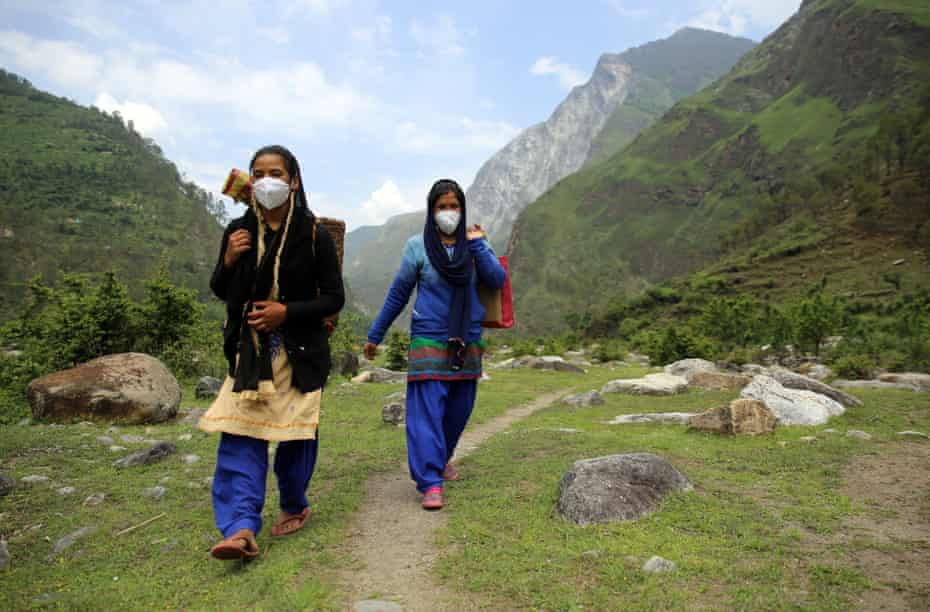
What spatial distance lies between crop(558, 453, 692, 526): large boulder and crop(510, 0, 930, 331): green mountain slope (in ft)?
165

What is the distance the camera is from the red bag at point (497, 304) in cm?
528

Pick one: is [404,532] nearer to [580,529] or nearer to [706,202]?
[580,529]

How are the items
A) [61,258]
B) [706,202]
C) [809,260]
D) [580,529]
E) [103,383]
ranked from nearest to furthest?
[580,529], [103,383], [809,260], [61,258], [706,202]

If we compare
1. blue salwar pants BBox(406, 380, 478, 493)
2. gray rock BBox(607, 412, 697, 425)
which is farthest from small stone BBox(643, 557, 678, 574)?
gray rock BBox(607, 412, 697, 425)

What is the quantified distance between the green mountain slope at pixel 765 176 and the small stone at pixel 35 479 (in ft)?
173

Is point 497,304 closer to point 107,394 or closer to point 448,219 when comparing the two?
point 448,219

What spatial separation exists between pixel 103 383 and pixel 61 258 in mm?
75676

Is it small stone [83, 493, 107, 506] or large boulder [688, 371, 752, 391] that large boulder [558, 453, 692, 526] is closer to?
small stone [83, 493, 107, 506]

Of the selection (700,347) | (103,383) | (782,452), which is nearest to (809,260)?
(700,347)

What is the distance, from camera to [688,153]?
145m

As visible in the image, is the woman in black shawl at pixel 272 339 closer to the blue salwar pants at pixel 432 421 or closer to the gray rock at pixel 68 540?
the blue salwar pants at pixel 432 421

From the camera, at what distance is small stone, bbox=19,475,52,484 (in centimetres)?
522

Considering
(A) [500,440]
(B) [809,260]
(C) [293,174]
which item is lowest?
(A) [500,440]

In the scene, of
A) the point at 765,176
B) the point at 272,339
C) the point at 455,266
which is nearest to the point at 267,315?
the point at 272,339
